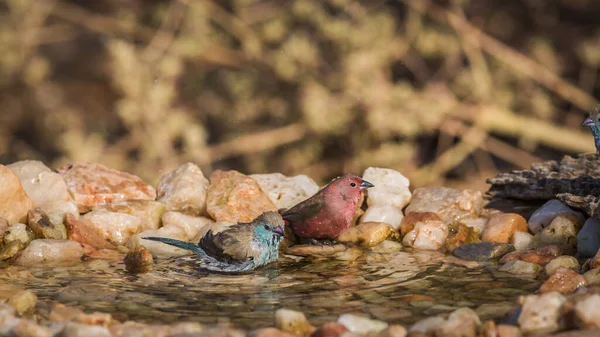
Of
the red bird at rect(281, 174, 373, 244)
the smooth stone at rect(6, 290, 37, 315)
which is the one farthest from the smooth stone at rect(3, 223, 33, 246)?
the red bird at rect(281, 174, 373, 244)

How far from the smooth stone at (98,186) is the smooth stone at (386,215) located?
1.36 meters

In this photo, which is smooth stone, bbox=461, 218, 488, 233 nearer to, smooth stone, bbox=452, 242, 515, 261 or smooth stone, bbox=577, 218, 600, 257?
smooth stone, bbox=452, 242, 515, 261

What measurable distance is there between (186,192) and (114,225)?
1.72 feet

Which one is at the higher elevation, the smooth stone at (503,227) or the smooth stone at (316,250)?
the smooth stone at (503,227)

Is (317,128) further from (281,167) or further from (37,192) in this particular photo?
(37,192)

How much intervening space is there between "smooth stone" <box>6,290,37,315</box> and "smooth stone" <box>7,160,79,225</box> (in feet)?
4.86

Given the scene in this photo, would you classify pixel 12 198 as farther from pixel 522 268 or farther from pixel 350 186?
pixel 522 268

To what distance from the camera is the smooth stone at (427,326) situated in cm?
291

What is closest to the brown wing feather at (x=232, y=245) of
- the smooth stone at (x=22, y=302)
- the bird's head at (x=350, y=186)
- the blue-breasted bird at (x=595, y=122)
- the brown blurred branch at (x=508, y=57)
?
the bird's head at (x=350, y=186)

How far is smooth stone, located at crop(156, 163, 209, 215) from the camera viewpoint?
5023 millimetres

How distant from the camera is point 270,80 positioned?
380 inches

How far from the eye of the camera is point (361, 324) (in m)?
3.04

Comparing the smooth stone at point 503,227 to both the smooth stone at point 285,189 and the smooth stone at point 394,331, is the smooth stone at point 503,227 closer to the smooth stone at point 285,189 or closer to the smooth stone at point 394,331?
the smooth stone at point 285,189

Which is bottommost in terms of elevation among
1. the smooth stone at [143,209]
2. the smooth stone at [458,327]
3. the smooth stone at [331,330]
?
the smooth stone at [331,330]
